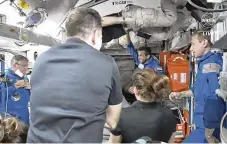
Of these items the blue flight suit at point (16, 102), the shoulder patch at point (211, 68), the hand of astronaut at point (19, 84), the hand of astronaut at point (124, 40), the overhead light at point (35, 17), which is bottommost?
the blue flight suit at point (16, 102)

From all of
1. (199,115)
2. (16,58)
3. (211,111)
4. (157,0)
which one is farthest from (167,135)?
(16,58)

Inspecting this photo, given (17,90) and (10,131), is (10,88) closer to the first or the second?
(17,90)

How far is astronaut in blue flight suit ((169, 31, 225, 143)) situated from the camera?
2.62 meters

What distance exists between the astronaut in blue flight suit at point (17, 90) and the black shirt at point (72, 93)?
340 cm

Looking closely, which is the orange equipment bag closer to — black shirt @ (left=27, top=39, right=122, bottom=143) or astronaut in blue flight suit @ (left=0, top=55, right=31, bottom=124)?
astronaut in blue flight suit @ (left=0, top=55, right=31, bottom=124)

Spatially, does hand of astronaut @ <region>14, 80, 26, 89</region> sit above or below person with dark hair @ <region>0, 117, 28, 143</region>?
below

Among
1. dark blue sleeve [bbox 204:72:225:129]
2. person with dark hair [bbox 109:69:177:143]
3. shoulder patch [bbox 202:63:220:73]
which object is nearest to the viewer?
person with dark hair [bbox 109:69:177:143]

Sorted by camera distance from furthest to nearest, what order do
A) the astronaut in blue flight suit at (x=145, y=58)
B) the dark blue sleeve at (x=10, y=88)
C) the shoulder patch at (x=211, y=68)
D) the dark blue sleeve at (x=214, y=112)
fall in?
1. the astronaut in blue flight suit at (x=145, y=58)
2. the dark blue sleeve at (x=10, y=88)
3. the shoulder patch at (x=211, y=68)
4. the dark blue sleeve at (x=214, y=112)

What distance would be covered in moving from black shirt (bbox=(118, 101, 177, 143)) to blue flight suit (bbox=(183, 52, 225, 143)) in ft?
2.81

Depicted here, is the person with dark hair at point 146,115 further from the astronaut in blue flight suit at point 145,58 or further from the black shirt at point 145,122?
the astronaut in blue flight suit at point 145,58

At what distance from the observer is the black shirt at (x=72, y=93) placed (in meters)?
1.30

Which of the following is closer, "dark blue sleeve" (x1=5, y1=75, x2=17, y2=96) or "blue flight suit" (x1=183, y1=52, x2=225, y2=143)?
"blue flight suit" (x1=183, y1=52, x2=225, y2=143)

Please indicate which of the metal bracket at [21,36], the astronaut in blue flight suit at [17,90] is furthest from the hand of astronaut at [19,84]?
the metal bracket at [21,36]

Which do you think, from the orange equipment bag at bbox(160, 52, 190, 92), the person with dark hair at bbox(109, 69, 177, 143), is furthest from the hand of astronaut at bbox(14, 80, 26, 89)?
the person with dark hair at bbox(109, 69, 177, 143)
